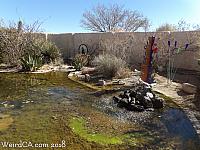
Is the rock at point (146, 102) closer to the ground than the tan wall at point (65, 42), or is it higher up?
closer to the ground

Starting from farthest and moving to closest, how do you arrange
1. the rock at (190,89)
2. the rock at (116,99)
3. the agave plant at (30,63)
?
the agave plant at (30,63)
the rock at (190,89)
the rock at (116,99)

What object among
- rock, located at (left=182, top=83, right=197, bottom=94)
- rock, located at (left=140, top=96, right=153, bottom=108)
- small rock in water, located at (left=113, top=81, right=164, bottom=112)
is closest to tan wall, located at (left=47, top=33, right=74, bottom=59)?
rock, located at (left=182, top=83, right=197, bottom=94)

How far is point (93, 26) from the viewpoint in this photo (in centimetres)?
3519

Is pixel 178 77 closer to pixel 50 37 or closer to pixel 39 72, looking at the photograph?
pixel 39 72

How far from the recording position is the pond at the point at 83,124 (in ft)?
17.6

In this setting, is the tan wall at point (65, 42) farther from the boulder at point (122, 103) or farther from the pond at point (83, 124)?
the boulder at point (122, 103)

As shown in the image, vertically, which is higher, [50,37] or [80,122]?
[50,37]

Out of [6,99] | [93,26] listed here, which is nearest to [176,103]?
[6,99]

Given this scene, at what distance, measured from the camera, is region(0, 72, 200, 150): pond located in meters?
5.36

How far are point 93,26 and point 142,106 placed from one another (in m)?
28.4

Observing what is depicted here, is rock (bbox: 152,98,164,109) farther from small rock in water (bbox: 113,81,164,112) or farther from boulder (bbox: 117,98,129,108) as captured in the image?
boulder (bbox: 117,98,129,108)

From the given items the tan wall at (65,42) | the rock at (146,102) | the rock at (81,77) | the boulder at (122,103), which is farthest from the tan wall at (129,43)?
the rock at (146,102)

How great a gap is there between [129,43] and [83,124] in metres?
9.82

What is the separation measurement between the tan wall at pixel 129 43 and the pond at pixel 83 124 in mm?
5984
